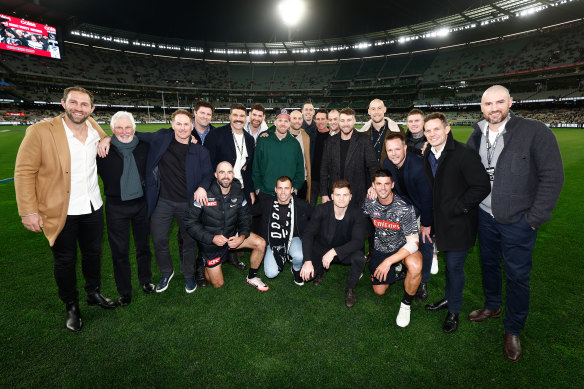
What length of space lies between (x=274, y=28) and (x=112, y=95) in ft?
124

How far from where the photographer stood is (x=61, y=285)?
304 centimetres

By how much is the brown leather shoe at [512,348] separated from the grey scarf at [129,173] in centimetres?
463

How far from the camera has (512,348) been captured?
8.87 ft

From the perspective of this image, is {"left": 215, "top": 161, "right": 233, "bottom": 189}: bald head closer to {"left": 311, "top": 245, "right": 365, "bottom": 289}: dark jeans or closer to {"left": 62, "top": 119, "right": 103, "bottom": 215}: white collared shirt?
{"left": 62, "top": 119, "right": 103, "bottom": 215}: white collared shirt

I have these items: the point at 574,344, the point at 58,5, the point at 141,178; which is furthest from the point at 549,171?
the point at 58,5

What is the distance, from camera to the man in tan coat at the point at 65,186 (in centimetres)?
270

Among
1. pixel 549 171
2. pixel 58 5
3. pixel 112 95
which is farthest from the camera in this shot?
pixel 112 95

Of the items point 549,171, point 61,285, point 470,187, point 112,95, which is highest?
point 112,95

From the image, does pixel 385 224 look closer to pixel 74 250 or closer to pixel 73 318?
pixel 74 250

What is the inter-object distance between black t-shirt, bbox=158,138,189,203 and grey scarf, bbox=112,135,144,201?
40cm

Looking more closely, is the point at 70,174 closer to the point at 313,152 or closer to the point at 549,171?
the point at 313,152

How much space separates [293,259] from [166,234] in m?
1.99

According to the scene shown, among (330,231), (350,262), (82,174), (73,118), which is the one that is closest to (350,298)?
(350,262)

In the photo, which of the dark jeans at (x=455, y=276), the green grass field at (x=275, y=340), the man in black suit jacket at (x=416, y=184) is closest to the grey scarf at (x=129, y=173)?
the green grass field at (x=275, y=340)
